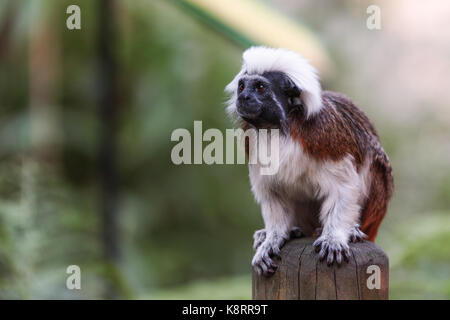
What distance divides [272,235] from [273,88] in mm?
1000

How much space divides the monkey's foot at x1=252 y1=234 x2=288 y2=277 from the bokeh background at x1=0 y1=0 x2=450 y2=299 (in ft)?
8.38

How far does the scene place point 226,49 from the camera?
29.9 ft

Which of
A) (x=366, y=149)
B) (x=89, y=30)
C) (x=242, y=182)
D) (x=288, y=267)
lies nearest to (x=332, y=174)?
(x=366, y=149)

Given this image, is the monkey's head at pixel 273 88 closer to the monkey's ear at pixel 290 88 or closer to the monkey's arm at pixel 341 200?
the monkey's ear at pixel 290 88

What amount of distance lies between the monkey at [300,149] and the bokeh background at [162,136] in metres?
2.45

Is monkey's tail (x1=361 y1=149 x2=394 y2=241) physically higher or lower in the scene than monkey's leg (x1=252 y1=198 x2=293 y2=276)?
higher

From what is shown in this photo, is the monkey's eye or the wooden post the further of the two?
the monkey's eye

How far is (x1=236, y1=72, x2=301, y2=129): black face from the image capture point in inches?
141

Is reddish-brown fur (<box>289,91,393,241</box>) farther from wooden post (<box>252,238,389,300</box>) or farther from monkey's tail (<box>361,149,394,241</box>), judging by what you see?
wooden post (<box>252,238,389,300</box>)

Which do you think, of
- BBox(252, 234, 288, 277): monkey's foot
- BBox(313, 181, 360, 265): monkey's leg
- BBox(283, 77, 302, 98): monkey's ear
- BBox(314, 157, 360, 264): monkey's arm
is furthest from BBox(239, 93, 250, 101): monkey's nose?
BBox(252, 234, 288, 277): monkey's foot

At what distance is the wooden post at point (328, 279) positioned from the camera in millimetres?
3090

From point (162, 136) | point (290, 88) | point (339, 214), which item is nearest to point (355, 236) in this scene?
point (339, 214)

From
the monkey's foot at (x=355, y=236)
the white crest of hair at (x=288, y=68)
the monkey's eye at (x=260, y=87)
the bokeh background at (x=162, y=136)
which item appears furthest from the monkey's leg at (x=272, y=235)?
the bokeh background at (x=162, y=136)
